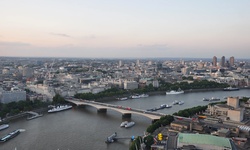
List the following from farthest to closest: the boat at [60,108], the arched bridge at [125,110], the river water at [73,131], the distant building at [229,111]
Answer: the boat at [60,108] → the arched bridge at [125,110] → the distant building at [229,111] → the river water at [73,131]

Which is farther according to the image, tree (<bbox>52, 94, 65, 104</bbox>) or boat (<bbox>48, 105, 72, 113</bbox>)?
tree (<bbox>52, 94, 65, 104</bbox>)

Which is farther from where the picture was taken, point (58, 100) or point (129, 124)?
point (58, 100)

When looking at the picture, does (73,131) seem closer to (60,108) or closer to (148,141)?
(148,141)

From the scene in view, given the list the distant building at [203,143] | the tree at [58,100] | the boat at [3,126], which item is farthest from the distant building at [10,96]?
the distant building at [203,143]

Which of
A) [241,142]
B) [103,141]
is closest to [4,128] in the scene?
[103,141]

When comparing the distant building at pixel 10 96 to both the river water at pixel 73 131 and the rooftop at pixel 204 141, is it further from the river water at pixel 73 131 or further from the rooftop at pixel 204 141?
the rooftop at pixel 204 141

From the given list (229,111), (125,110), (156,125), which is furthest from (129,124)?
(229,111)

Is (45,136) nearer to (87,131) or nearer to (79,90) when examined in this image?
(87,131)

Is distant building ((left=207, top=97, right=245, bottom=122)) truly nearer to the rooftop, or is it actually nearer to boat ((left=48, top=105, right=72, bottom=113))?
the rooftop

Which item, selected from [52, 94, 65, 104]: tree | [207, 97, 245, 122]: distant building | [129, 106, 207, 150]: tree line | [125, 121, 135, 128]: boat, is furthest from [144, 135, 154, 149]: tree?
[52, 94, 65, 104]: tree

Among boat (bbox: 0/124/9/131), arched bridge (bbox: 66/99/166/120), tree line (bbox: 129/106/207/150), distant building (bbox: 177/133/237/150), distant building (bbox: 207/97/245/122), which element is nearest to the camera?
distant building (bbox: 177/133/237/150)

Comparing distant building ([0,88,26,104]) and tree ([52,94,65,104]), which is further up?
distant building ([0,88,26,104])
